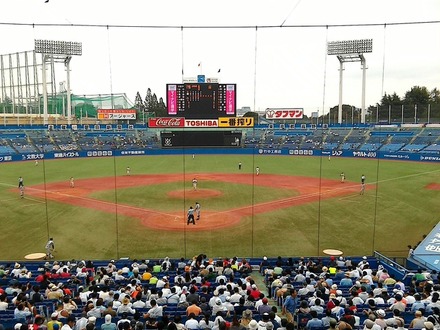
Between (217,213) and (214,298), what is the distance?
52.2 ft

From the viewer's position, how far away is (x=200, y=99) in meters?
47.6

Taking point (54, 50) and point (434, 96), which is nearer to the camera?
point (54, 50)

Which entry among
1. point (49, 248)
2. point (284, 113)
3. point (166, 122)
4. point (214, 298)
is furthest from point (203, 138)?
point (214, 298)

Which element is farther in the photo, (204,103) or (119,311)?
(204,103)

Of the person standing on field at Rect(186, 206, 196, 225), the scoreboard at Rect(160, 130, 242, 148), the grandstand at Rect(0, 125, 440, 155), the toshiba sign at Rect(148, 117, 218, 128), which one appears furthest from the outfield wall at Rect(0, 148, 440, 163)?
the person standing on field at Rect(186, 206, 196, 225)

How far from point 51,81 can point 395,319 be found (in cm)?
12513

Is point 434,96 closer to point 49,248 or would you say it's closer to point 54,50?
point 54,50

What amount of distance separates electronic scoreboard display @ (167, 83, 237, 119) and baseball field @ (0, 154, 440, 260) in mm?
7653

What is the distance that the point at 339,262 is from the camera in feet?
49.3

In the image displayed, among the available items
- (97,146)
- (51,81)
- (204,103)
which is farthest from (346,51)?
(51,81)

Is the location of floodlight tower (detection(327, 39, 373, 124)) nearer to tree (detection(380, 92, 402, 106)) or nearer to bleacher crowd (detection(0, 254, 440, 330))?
tree (detection(380, 92, 402, 106))

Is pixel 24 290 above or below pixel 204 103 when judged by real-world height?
below

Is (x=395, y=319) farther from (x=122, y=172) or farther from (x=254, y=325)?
(x=122, y=172)

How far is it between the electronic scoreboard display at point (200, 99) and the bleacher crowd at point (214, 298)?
112 feet
